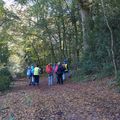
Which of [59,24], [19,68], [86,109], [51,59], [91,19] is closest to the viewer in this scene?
[86,109]

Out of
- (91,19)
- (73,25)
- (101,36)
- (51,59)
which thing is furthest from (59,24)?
(101,36)

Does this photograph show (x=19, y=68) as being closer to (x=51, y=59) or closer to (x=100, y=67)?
(x=51, y=59)

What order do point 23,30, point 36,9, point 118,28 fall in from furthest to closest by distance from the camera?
point 23,30, point 36,9, point 118,28

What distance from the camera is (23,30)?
159ft

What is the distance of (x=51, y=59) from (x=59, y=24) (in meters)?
12.0

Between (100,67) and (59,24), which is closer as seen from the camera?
(100,67)

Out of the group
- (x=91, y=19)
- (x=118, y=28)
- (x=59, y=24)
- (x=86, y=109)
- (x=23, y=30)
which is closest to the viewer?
Result: (x=86, y=109)

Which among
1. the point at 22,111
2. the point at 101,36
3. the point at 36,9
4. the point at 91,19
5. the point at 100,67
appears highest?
the point at 36,9

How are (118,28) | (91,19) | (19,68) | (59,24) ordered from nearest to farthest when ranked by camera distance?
(118,28), (91,19), (59,24), (19,68)

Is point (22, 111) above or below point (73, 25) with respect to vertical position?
below


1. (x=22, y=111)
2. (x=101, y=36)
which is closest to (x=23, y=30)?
(x=101, y=36)

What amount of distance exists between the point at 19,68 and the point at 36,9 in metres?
23.5

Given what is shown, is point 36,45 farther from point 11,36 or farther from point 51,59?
point 11,36

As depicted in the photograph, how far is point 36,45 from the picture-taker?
5647 cm
